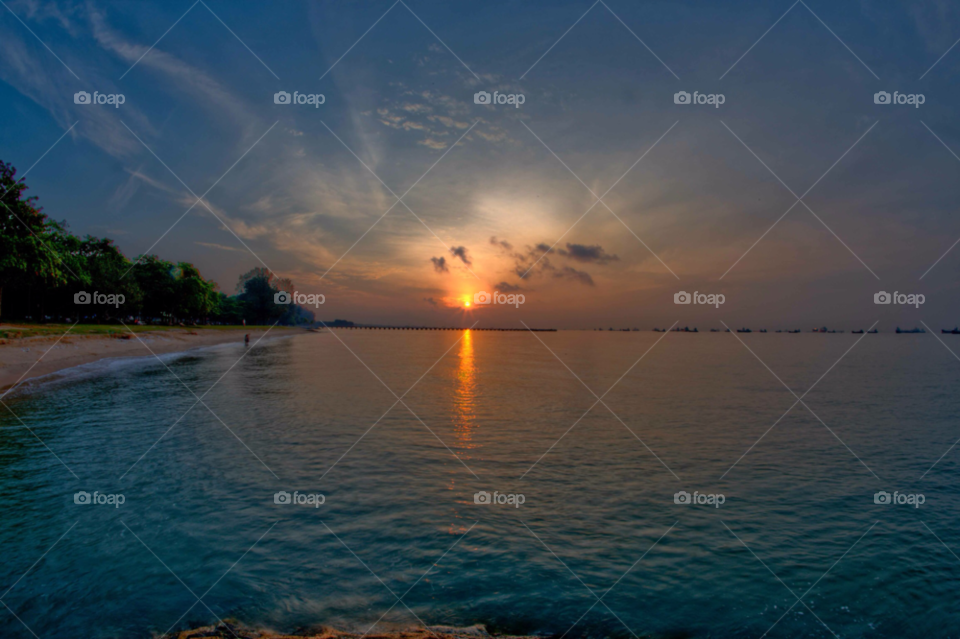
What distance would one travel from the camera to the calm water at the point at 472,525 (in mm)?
8070

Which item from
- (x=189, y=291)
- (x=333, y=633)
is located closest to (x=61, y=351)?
(x=333, y=633)

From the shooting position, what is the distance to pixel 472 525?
11445 millimetres

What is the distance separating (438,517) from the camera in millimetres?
11836

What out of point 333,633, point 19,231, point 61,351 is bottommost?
point 333,633

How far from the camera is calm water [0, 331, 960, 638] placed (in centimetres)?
807

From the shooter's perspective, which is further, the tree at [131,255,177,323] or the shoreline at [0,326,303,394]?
the tree at [131,255,177,323]

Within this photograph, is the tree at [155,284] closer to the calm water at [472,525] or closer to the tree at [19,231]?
the tree at [19,231]

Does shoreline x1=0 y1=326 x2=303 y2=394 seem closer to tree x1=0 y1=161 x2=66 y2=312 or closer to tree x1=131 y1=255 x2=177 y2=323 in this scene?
tree x1=0 y1=161 x2=66 y2=312

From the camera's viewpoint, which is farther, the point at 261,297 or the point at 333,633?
the point at 261,297

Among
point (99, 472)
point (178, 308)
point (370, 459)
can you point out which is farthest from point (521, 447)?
point (178, 308)

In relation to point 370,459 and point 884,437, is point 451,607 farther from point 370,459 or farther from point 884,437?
point 884,437

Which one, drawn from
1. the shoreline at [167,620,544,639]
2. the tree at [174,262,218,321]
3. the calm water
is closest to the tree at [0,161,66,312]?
the calm water

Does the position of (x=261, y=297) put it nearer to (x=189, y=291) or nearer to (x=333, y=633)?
(x=189, y=291)

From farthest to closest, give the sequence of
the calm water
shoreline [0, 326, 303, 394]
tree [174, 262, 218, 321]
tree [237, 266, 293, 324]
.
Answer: tree [237, 266, 293, 324] → tree [174, 262, 218, 321] → shoreline [0, 326, 303, 394] → the calm water
